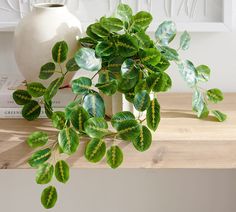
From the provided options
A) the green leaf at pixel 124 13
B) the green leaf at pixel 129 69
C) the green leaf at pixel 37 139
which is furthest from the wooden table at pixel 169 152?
the green leaf at pixel 124 13

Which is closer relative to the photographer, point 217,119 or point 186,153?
point 186,153

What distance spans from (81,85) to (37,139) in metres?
0.14

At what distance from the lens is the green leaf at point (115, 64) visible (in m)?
1.13

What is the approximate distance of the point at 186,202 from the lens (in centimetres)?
163

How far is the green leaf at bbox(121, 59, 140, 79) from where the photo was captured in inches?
43.2

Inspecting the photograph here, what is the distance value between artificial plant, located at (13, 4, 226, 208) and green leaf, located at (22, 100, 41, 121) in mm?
39

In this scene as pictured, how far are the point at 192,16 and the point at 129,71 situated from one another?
0.40m

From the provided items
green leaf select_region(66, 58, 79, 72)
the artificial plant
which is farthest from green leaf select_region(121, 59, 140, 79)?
green leaf select_region(66, 58, 79, 72)

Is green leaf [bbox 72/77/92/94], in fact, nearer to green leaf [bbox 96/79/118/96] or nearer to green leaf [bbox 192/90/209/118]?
green leaf [bbox 96/79/118/96]

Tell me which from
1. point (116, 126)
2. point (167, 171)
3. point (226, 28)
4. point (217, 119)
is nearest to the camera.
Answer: point (116, 126)

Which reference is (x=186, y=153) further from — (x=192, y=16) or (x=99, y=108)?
(x=192, y=16)

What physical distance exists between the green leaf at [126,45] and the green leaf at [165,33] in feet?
0.32

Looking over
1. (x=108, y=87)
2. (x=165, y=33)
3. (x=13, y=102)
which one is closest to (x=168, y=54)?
(x=165, y=33)

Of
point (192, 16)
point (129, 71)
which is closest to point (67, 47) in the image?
point (129, 71)
